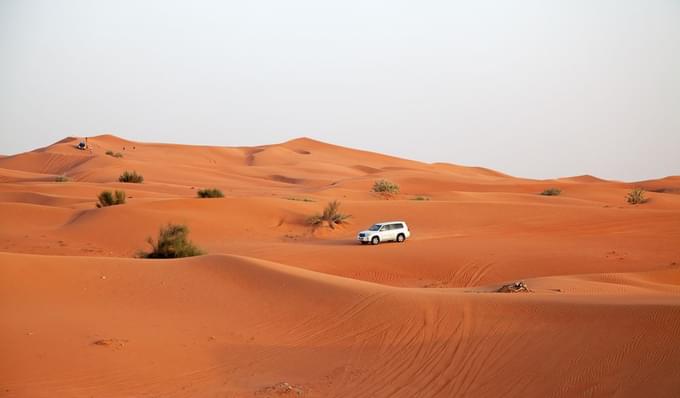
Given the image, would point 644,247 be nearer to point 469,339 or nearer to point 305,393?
point 469,339

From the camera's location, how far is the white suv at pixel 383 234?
1056 inches

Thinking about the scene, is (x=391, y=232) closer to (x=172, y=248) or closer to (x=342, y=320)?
(x=172, y=248)

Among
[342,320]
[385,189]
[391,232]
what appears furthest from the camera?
[385,189]

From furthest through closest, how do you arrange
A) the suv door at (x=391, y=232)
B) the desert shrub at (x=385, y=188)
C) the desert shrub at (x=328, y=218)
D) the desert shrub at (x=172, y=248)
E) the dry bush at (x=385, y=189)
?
the desert shrub at (x=385, y=188) → the dry bush at (x=385, y=189) → the desert shrub at (x=328, y=218) → the suv door at (x=391, y=232) → the desert shrub at (x=172, y=248)

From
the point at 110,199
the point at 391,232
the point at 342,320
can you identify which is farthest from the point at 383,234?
the point at 342,320

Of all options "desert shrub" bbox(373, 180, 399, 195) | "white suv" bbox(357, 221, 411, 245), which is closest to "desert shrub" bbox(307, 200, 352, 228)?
"white suv" bbox(357, 221, 411, 245)

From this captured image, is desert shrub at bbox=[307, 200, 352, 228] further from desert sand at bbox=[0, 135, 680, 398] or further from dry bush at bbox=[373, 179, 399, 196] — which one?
dry bush at bbox=[373, 179, 399, 196]

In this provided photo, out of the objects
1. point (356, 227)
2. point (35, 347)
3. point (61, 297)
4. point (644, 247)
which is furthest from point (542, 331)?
point (356, 227)

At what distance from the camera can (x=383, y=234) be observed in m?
27.1

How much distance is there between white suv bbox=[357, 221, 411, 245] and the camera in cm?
2681

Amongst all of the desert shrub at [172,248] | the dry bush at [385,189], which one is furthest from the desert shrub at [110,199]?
the dry bush at [385,189]

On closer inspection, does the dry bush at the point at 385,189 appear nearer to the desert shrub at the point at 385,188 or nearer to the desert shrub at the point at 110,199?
the desert shrub at the point at 385,188

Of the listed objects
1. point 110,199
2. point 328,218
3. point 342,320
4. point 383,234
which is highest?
point 110,199

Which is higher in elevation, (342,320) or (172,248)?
(172,248)
